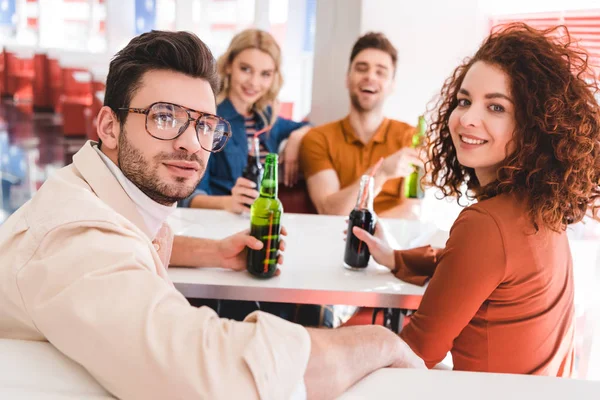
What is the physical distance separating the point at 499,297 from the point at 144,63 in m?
0.94

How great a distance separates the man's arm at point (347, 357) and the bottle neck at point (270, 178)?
0.69 m

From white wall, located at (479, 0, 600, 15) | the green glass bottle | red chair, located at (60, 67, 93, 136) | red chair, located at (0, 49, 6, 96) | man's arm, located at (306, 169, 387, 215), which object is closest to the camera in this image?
the green glass bottle

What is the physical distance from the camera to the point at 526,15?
11.4 ft

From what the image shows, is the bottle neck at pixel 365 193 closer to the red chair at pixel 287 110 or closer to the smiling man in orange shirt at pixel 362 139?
the smiling man in orange shirt at pixel 362 139

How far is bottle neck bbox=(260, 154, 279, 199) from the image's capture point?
55.5 inches

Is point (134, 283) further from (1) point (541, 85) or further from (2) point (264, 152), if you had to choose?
(2) point (264, 152)

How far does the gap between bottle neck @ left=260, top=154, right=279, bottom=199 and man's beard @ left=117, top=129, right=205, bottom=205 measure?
32cm

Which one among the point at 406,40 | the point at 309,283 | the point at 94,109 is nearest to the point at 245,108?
the point at 406,40

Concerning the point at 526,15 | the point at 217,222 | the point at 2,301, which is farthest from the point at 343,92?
the point at 2,301

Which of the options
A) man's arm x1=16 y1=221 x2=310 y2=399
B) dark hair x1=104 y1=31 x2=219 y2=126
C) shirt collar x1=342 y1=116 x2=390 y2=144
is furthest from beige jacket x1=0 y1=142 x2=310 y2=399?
shirt collar x1=342 y1=116 x2=390 y2=144

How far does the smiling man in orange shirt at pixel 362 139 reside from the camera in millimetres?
2742

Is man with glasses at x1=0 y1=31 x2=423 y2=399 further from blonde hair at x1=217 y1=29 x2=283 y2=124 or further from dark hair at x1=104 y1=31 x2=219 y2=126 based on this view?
Answer: blonde hair at x1=217 y1=29 x2=283 y2=124

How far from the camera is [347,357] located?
72 centimetres

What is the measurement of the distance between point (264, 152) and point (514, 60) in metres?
1.70
